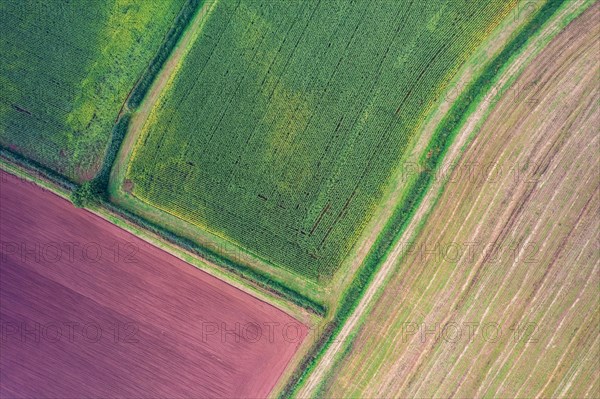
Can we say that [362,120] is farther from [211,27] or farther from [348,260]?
[211,27]

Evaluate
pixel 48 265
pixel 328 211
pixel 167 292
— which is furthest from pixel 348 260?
pixel 48 265

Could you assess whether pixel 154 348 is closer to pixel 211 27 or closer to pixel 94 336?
pixel 94 336

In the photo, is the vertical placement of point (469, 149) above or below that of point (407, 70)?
below

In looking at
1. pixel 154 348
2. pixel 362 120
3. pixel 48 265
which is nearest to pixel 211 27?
pixel 362 120

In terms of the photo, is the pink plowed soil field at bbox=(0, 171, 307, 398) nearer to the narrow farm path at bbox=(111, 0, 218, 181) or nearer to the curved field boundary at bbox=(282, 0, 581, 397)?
the curved field boundary at bbox=(282, 0, 581, 397)

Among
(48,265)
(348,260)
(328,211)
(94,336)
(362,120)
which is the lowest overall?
(94,336)

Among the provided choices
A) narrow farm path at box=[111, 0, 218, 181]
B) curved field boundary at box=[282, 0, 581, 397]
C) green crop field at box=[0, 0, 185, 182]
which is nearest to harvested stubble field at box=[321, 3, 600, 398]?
curved field boundary at box=[282, 0, 581, 397]
